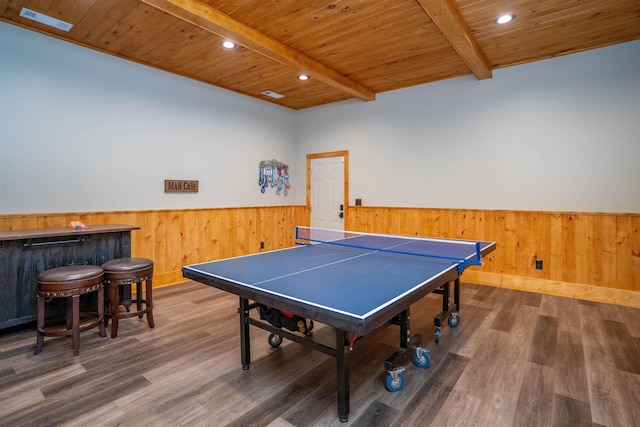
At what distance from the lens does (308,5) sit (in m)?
2.84

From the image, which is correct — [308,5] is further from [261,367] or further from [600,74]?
[600,74]

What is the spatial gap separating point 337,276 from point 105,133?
3.48 meters

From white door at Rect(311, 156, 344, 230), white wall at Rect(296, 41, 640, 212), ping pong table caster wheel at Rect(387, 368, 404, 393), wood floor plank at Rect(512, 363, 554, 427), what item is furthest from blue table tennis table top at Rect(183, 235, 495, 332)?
white door at Rect(311, 156, 344, 230)

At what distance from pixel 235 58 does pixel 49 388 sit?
3570 millimetres

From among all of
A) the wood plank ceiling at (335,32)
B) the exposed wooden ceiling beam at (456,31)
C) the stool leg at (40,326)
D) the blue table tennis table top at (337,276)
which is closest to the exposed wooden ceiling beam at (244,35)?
the wood plank ceiling at (335,32)

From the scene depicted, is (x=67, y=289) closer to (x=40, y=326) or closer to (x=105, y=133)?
(x=40, y=326)

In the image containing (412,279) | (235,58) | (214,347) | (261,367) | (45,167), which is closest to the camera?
(412,279)

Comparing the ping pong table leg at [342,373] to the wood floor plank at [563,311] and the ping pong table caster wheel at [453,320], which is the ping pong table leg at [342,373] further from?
the wood floor plank at [563,311]

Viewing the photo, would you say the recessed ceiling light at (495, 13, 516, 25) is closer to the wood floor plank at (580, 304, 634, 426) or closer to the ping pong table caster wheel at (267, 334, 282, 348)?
the wood floor plank at (580, 304, 634, 426)

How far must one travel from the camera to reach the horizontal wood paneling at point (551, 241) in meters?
3.64

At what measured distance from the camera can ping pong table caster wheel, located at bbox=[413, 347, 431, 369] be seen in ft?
7.54

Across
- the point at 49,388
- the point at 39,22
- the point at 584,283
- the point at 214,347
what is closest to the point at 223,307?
the point at 214,347

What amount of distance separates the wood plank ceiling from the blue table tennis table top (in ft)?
6.71

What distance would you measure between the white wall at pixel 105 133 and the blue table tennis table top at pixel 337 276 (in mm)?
2479
